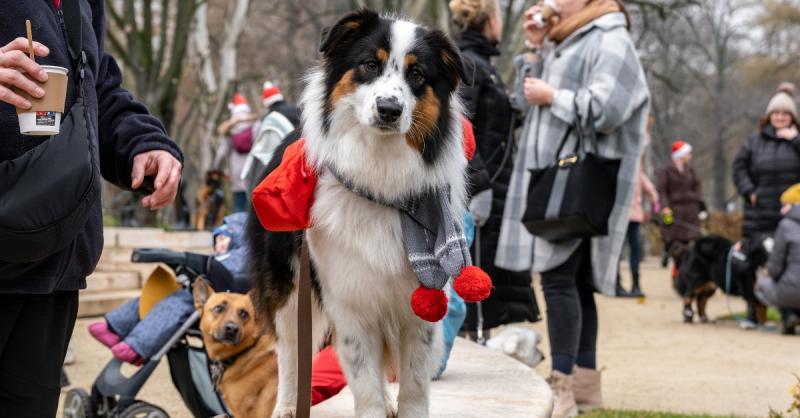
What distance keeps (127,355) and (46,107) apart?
340 centimetres

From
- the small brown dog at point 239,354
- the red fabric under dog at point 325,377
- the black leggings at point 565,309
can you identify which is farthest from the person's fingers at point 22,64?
the black leggings at point 565,309

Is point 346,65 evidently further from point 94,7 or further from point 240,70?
point 240,70

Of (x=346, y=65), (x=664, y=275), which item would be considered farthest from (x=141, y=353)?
(x=664, y=275)

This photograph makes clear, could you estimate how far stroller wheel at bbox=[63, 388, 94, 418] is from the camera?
17.9 ft

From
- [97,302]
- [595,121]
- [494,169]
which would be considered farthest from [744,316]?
[97,302]

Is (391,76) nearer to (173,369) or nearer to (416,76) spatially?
(416,76)

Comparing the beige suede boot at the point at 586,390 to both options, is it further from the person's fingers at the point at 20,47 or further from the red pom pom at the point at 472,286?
the person's fingers at the point at 20,47

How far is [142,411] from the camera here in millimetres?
5219

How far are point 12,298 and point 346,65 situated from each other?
138 centimetres

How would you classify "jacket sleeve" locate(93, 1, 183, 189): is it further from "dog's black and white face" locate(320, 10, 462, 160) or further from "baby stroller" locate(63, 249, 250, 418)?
"baby stroller" locate(63, 249, 250, 418)

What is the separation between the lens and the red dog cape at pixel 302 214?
9.99 ft

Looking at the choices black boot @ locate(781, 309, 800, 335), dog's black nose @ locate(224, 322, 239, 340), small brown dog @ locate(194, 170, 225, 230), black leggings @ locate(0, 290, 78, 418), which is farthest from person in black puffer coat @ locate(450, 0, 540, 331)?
small brown dog @ locate(194, 170, 225, 230)

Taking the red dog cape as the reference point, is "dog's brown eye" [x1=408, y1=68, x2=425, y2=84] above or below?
above

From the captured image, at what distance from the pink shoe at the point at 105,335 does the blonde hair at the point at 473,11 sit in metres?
2.90
